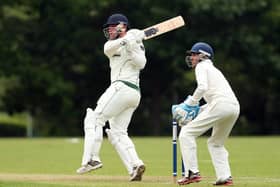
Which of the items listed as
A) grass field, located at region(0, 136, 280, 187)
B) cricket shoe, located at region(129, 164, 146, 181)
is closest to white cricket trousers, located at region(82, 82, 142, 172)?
cricket shoe, located at region(129, 164, 146, 181)

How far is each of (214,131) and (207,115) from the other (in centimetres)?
32

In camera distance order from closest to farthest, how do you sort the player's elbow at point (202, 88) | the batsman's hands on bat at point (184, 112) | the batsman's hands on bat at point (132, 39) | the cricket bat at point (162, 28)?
1. the player's elbow at point (202, 88)
2. the batsman's hands on bat at point (184, 112)
3. the batsman's hands on bat at point (132, 39)
4. the cricket bat at point (162, 28)

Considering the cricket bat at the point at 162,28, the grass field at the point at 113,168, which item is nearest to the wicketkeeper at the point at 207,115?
the grass field at the point at 113,168

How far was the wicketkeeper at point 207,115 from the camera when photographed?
10898 millimetres

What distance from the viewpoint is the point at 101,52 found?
145 ft

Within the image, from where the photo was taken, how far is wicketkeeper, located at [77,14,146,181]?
11.9 meters

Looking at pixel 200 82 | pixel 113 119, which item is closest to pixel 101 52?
pixel 113 119

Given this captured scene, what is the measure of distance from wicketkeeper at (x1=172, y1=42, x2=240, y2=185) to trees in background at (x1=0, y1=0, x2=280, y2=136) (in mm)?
30930

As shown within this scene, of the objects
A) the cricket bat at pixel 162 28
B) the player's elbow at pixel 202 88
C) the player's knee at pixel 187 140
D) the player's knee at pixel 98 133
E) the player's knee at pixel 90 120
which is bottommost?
the player's knee at pixel 187 140

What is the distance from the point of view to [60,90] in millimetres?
43531

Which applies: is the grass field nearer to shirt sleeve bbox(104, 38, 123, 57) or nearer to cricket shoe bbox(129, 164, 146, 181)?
cricket shoe bbox(129, 164, 146, 181)

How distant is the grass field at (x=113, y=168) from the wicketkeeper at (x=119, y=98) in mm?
323

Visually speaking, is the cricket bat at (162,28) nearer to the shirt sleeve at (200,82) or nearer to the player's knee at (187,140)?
the shirt sleeve at (200,82)

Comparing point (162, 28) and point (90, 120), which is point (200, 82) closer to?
point (162, 28)
